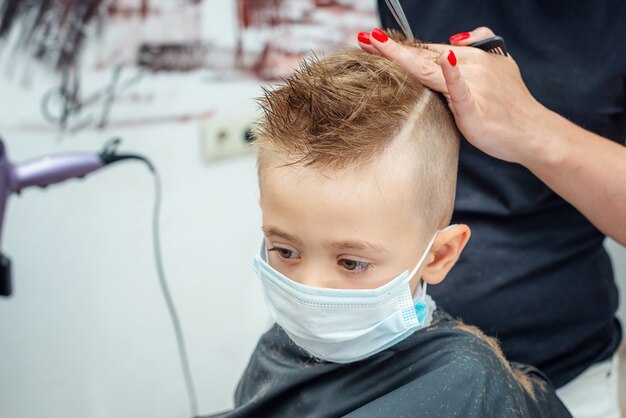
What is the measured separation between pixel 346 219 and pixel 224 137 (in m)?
1.05

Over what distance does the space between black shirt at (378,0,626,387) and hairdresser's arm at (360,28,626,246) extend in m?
0.15

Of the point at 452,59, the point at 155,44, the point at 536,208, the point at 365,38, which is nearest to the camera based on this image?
the point at 452,59

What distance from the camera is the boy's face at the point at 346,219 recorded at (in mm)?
850

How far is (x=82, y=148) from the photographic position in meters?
1.58

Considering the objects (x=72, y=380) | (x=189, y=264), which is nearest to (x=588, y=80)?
(x=189, y=264)

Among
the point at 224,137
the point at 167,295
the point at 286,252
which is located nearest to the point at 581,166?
the point at 286,252

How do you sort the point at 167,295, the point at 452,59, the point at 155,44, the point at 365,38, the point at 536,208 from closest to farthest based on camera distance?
the point at 452,59 → the point at 365,38 → the point at 536,208 → the point at 155,44 → the point at 167,295

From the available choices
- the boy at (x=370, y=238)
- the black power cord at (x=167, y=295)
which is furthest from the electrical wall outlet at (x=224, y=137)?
the boy at (x=370, y=238)

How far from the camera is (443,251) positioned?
3.23 feet

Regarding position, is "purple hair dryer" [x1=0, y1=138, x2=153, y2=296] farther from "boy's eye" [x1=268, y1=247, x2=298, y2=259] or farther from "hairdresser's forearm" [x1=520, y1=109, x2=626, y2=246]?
"hairdresser's forearm" [x1=520, y1=109, x2=626, y2=246]

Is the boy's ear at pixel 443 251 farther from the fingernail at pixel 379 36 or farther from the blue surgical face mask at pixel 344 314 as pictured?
the fingernail at pixel 379 36

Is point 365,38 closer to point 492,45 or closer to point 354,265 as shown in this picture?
point 492,45

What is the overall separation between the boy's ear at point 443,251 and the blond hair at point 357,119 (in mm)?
24

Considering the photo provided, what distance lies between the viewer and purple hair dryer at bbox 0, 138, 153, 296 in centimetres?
115
